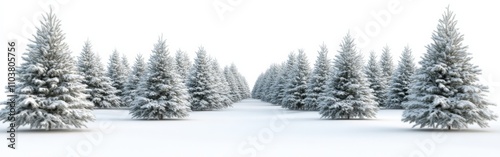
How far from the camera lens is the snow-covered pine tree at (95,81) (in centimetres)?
5512

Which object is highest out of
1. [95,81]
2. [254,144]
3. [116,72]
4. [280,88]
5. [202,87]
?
[116,72]

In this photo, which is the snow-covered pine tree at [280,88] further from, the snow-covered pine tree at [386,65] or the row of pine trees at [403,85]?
the snow-covered pine tree at [386,65]

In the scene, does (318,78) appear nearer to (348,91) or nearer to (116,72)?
(348,91)

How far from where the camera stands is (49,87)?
24.4m

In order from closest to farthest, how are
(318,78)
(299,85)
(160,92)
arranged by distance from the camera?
(160,92) → (318,78) → (299,85)

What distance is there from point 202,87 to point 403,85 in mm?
20956

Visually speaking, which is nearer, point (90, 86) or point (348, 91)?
point (348, 91)

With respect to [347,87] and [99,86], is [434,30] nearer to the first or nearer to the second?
[347,87]

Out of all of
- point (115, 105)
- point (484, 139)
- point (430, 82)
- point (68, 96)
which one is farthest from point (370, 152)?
point (115, 105)

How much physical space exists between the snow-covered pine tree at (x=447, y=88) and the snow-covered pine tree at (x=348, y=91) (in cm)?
1060

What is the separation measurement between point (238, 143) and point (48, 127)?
9897 millimetres

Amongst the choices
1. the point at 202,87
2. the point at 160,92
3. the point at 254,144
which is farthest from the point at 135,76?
the point at 254,144

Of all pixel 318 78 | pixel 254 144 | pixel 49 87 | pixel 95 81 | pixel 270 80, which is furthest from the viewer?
pixel 270 80

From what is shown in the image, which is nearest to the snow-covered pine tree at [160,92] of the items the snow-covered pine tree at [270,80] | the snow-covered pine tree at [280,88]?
the snow-covered pine tree at [280,88]
